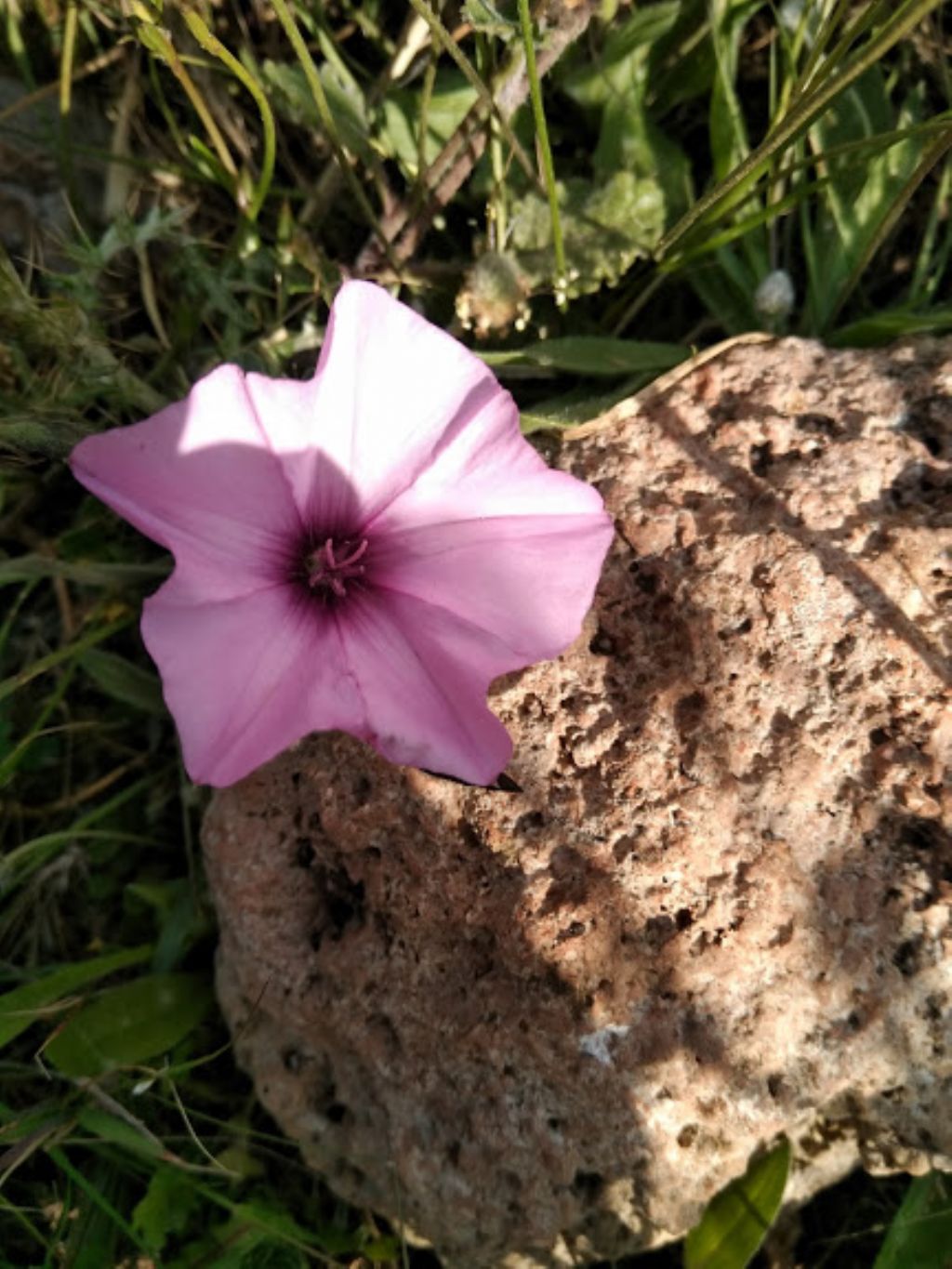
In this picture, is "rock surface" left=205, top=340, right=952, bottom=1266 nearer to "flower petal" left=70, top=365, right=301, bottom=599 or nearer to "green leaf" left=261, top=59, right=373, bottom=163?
"flower petal" left=70, top=365, right=301, bottom=599

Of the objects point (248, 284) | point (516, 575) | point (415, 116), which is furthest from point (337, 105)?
point (516, 575)

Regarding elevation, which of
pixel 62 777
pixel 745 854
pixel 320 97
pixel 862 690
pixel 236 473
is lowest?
pixel 62 777

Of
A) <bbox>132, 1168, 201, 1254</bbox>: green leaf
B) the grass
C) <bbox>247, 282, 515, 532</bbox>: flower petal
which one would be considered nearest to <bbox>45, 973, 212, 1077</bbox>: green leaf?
the grass

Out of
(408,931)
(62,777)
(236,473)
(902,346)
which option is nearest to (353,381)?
(236,473)

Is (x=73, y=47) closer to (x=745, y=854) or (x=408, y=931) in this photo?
(x=408, y=931)

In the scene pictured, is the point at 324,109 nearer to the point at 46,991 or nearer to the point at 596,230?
the point at 596,230

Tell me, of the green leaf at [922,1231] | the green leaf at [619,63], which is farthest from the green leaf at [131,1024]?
the green leaf at [619,63]
